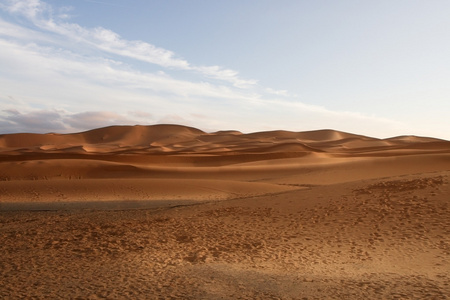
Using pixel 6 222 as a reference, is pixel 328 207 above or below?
above

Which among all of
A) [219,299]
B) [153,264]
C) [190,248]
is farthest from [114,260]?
[219,299]

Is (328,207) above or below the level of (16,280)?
above

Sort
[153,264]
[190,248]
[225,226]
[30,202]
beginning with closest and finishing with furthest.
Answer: [153,264] → [190,248] → [225,226] → [30,202]

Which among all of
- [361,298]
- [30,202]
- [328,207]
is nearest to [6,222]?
[30,202]

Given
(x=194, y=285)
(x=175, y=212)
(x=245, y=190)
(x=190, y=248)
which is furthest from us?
(x=245, y=190)

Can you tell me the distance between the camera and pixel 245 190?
17703 millimetres

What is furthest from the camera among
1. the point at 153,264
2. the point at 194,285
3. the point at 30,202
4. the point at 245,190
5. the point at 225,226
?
the point at 245,190

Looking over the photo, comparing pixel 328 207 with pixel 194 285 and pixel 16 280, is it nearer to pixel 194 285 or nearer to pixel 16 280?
pixel 194 285

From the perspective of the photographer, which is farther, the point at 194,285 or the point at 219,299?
the point at 194,285

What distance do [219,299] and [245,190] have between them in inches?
487

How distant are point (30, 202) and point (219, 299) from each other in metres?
12.2

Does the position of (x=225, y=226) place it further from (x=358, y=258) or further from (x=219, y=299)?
(x=219, y=299)

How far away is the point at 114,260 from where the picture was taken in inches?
286

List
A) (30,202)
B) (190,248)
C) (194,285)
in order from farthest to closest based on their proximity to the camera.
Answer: (30,202) < (190,248) < (194,285)
